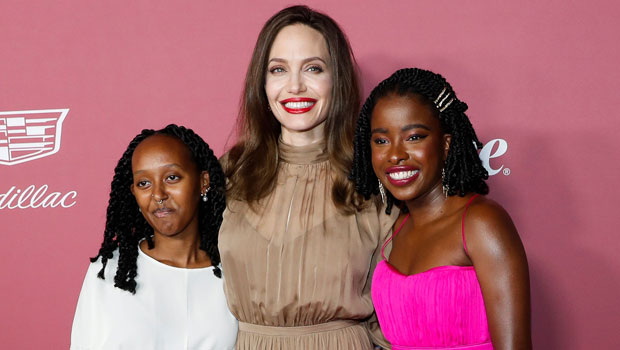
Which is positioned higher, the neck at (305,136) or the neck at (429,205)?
the neck at (305,136)

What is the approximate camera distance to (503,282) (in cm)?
Result: 150

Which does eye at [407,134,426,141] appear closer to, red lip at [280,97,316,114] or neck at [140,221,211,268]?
red lip at [280,97,316,114]

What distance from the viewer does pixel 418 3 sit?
2602mm

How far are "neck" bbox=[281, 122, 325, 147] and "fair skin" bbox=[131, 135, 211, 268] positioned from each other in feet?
1.23

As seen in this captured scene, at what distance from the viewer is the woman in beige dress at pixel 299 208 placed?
1.93 meters

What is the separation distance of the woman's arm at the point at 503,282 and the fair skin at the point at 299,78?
31.0 inches

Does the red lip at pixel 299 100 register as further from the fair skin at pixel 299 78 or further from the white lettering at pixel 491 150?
the white lettering at pixel 491 150

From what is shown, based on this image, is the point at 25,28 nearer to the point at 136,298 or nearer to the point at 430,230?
the point at 136,298

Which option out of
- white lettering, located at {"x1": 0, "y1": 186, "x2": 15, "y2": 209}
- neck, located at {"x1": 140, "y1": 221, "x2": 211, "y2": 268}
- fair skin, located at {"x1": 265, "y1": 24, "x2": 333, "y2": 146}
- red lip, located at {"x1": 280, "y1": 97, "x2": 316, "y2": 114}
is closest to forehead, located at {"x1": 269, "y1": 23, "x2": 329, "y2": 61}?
fair skin, located at {"x1": 265, "y1": 24, "x2": 333, "y2": 146}

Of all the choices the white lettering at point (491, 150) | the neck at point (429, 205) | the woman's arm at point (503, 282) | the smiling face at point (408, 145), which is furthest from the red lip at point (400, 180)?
the white lettering at point (491, 150)

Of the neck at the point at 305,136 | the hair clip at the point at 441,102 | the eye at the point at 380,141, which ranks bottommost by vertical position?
the neck at the point at 305,136

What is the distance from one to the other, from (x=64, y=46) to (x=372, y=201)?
1.61 m

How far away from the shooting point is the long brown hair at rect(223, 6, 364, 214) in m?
2.09

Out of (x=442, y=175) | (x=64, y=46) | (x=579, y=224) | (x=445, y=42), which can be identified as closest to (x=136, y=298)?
(x=442, y=175)
